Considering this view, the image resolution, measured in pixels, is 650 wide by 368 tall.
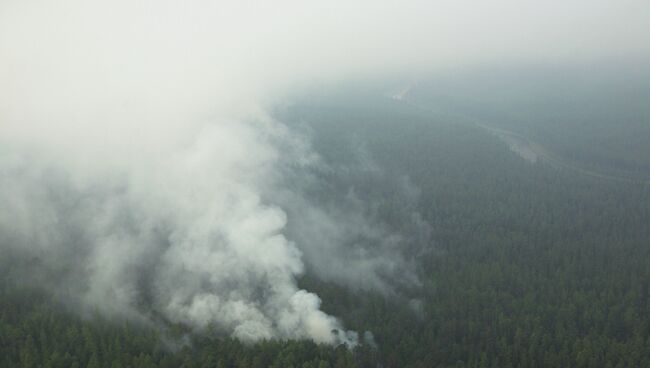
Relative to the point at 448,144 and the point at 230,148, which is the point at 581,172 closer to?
the point at 448,144

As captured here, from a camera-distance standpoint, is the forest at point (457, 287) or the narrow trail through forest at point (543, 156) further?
the narrow trail through forest at point (543, 156)

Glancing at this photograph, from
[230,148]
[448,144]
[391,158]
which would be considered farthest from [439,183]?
[230,148]

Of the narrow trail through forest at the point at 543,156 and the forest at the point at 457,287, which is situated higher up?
the narrow trail through forest at the point at 543,156

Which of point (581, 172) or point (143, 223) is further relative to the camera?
point (581, 172)

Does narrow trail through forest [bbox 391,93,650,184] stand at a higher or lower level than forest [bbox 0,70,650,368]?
higher

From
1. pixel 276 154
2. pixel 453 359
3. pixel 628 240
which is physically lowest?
pixel 453 359

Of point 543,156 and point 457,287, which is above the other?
point 543,156

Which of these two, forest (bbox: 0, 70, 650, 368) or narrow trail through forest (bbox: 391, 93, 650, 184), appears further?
narrow trail through forest (bbox: 391, 93, 650, 184)

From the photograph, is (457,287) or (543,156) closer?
(457,287)

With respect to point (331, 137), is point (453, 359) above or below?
below

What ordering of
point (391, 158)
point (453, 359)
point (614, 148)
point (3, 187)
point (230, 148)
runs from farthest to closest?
point (614, 148)
point (391, 158)
point (230, 148)
point (3, 187)
point (453, 359)

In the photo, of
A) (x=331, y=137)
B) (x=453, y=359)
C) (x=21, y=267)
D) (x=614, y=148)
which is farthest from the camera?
(x=614, y=148)
